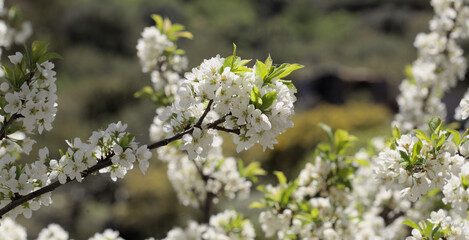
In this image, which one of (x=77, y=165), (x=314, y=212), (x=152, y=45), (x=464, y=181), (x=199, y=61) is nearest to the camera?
(x=77, y=165)

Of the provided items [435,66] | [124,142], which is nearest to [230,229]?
[124,142]

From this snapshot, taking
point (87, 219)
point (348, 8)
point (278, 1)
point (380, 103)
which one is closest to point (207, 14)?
point (278, 1)

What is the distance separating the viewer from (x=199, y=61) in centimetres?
1146

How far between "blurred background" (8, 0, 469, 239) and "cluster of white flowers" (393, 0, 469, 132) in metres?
1.12

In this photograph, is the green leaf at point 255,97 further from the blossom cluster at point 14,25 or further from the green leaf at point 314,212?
the blossom cluster at point 14,25

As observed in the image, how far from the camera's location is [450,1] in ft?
9.16

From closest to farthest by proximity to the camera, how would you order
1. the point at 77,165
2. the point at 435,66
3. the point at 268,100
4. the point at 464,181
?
1. the point at 268,100
2. the point at 77,165
3. the point at 464,181
4. the point at 435,66

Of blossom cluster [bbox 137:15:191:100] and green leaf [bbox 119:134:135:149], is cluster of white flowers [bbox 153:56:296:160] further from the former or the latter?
blossom cluster [bbox 137:15:191:100]

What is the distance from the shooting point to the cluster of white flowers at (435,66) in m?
2.84

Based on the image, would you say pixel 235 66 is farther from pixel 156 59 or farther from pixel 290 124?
pixel 156 59

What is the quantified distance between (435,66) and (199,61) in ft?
28.9

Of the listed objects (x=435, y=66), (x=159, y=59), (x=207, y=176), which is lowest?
(x=207, y=176)

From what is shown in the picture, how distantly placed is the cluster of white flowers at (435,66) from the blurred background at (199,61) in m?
1.12

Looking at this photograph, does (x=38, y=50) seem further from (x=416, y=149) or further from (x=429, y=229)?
(x=429, y=229)
